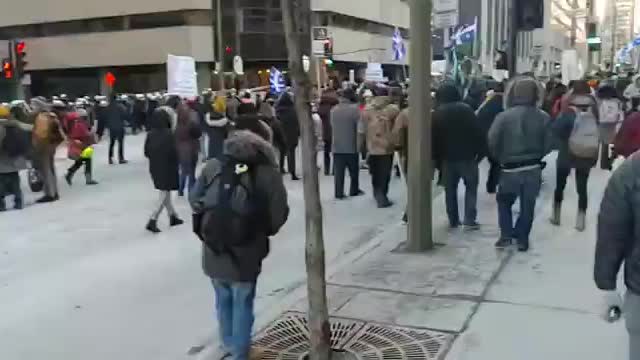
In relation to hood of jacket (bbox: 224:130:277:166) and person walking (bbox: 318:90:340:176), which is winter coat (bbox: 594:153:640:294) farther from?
person walking (bbox: 318:90:340:176)

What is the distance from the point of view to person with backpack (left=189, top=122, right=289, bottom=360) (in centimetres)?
436

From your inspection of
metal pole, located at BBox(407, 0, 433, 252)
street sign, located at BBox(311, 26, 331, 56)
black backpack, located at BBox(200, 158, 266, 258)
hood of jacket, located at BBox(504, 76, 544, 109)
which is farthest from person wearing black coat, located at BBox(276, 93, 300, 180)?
black backpack, located at BBox(200, 158, 266, 258)

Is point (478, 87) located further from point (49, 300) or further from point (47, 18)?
point (47, 18)

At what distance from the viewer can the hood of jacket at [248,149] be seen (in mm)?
4363

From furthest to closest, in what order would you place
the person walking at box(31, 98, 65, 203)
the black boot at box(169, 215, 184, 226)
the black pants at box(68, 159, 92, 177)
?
the black pants at box(68, 159, 92, 177) → the person walking at box(31, 98, 65, 203) → the black boot at box(169, 215, 184, 226)

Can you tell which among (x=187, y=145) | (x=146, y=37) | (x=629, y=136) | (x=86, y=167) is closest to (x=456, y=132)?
(x=629, y=136)

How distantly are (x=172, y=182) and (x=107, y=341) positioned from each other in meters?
4.24

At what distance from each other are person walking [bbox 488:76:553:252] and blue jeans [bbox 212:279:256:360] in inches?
145

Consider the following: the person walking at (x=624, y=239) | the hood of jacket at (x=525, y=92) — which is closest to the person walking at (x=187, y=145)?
the hood of jacket at (x=525, y=92)

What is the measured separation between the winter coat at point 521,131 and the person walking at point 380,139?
11.1 feet

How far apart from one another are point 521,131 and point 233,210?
395 cm

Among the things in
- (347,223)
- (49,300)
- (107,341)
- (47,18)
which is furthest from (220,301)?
(47,18)

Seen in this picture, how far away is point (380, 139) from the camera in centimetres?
1080

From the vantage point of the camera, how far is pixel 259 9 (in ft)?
167
